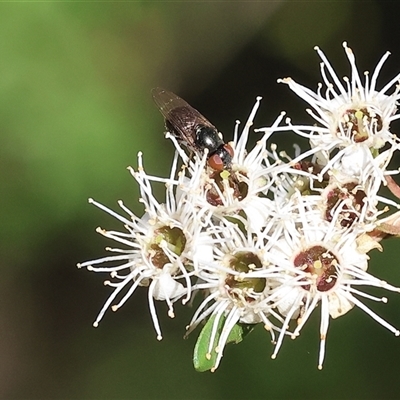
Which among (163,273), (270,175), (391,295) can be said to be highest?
(391,295)

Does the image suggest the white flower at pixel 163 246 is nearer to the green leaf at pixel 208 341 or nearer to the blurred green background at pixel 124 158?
the green leaf at pixel 208 341

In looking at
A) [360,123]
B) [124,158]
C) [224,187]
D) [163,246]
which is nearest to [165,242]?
[163,246]

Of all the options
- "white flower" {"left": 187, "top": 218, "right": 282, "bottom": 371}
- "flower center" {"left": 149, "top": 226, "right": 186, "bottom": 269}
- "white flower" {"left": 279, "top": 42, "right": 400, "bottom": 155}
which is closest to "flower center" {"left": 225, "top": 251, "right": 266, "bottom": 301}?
"white flower" {"left": 187, "top": 218, "right": 282, "bottom": 371}

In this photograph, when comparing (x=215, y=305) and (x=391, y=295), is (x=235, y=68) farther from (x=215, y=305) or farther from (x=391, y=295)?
(x=215, y=305)

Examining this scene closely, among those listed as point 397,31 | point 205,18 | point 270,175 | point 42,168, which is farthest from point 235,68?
point 270,175

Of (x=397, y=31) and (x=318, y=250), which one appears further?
(x=397, y=31)

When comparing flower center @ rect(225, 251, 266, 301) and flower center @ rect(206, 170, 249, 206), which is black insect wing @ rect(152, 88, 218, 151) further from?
flower center @ rect(225, 251, 266, 301)

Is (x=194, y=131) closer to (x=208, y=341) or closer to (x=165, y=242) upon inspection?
(x=165, y=242)
